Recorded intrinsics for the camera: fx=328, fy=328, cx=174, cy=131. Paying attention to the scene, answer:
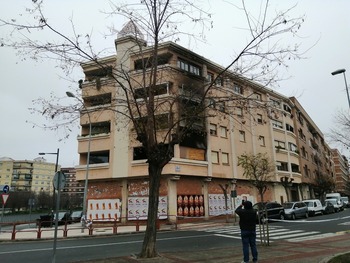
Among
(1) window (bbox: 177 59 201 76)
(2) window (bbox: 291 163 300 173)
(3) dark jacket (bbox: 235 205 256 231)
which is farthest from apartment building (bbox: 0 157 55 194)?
(3) dark jacket (bbox: 235 205 256 231)

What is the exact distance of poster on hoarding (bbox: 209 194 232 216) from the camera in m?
31.1

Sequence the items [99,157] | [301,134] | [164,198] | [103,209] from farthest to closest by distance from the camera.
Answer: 1. [301,134]
2. [99,157]
3. [103,209]
4. [164,198]

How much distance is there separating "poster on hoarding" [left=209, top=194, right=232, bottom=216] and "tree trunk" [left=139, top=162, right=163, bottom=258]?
2115 cm

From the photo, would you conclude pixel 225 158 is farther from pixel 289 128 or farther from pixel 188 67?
pixel 289 128

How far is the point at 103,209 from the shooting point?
2972cm

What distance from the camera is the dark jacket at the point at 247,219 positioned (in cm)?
882

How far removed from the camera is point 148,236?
1005 cm

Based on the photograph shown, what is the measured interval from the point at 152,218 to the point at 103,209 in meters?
20.6

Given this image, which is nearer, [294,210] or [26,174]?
[294,210]

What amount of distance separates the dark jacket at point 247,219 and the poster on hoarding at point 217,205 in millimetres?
22375

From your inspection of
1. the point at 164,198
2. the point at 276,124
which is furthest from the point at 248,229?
the point at 276,124

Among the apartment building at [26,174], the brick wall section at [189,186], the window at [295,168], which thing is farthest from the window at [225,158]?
the apartment building at [26,174]

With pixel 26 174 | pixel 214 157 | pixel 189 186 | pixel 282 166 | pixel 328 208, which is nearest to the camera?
pixel 189 186

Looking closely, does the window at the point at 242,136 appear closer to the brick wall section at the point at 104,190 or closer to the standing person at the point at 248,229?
the brick wall section at the point at 104,190
